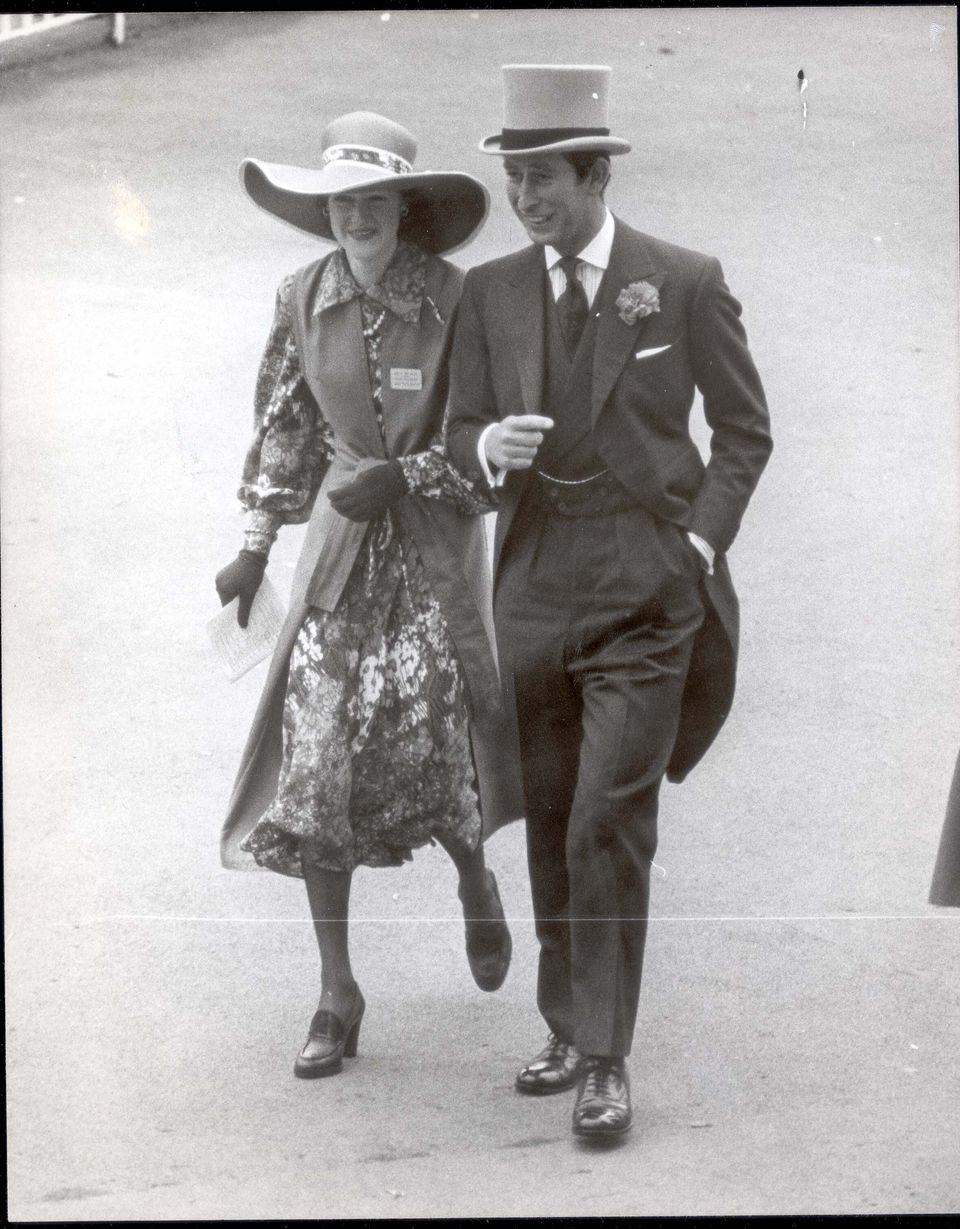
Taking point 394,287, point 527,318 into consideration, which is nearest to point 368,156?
point 394,287

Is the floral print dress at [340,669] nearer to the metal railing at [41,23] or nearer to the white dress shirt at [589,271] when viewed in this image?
the white dress shirt at [589,271]

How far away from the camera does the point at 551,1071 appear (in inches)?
200

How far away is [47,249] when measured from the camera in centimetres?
516

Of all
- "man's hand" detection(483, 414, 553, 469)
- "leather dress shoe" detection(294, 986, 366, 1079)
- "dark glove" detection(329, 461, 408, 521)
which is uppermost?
"man's hand" detection(483, 414, 553, 469)

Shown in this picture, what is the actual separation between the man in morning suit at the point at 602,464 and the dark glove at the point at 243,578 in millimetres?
552

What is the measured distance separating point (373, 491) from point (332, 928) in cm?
100

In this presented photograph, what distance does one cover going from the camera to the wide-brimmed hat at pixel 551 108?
474 centimetres

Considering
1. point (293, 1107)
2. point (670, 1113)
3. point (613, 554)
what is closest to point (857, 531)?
point (613, 554)

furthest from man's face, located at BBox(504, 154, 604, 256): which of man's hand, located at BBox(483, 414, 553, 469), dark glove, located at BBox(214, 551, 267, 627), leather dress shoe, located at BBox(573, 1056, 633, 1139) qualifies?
leather dress shoe, located at BBox(573, 1056, 633, 1139)

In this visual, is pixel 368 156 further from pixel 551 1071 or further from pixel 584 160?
pixel 551 1071

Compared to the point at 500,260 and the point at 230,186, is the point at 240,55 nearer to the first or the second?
the point at 230,186

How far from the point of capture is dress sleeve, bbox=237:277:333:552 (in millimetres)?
5035

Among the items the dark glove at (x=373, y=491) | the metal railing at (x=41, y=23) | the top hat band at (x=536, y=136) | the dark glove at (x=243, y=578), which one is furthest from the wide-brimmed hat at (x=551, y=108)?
the dark glove at (x=243, y=578)

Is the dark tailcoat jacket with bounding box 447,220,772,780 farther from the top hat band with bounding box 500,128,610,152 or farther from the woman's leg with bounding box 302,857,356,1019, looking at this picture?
the woman's leg with bounding box 302,857,356,1019
